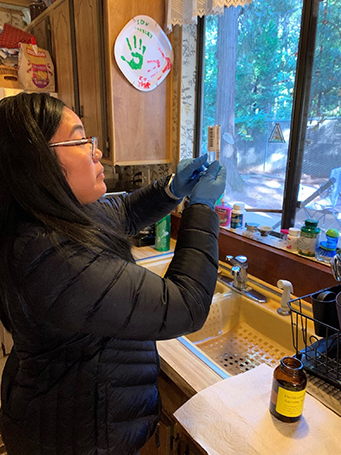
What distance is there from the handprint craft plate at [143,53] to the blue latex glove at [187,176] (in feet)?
2.56

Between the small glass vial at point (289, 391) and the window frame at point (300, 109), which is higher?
the window frame at point (300, 109)

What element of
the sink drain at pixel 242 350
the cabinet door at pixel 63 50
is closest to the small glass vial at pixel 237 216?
the sink drain at pixel 242 350

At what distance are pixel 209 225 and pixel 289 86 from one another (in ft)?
3.27

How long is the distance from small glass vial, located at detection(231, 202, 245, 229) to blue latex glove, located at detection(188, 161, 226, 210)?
0.62 m

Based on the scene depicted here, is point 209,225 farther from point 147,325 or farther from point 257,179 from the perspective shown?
point 257,179

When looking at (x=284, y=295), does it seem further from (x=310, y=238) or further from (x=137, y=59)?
(x=137, y=59)

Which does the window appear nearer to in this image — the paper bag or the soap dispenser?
the soap dispenser

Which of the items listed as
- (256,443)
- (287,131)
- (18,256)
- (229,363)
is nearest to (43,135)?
(18,256)

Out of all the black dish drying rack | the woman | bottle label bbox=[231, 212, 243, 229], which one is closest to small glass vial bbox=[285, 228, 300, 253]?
bottle label bbox=[231, 212, 243, 229]

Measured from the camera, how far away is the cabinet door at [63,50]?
2.01m

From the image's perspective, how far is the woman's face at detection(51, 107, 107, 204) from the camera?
67cm

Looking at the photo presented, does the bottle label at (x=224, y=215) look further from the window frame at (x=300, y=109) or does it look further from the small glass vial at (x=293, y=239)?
the small glass vial at (x=293, y=239)

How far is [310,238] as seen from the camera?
1.26 meters

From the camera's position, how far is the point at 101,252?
24.5 inches
